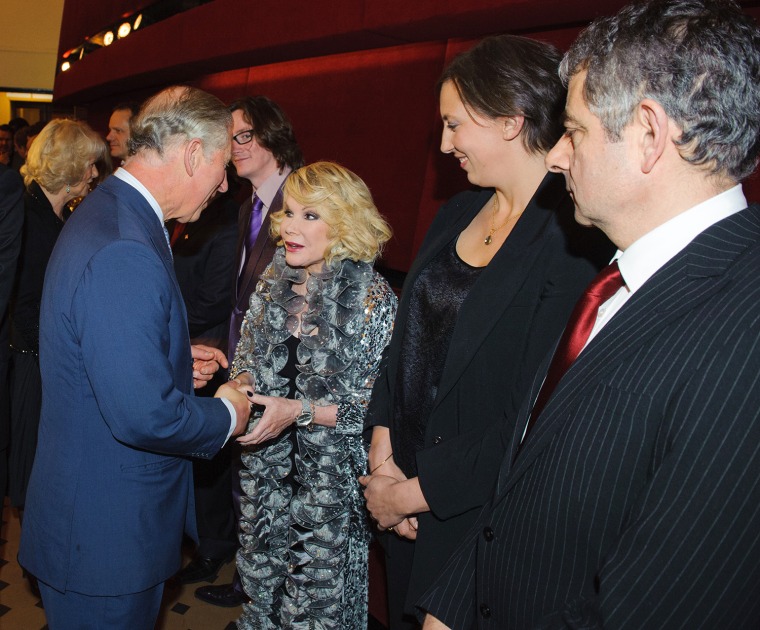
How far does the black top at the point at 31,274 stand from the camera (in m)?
2.87

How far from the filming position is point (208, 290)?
3.01 metres

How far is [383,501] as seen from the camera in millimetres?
1766

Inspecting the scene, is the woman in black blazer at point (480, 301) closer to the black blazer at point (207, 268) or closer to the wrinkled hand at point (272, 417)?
the wrinkled hand at point (272, 417)

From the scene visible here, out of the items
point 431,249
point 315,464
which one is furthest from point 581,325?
point 315,464

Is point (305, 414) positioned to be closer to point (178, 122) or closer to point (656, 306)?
point (178, 122)

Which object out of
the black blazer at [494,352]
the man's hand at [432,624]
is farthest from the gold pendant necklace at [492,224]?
the man's hand at [432,624]

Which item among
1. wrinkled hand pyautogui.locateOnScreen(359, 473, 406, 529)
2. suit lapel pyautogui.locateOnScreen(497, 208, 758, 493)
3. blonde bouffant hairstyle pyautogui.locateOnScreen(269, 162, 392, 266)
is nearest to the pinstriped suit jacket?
suit lapel pyautogui.locateOnScreen(497, 208, 758, 493)

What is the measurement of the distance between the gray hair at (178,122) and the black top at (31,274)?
61.0 inches

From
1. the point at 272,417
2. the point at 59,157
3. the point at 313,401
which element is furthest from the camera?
the point at 59,157

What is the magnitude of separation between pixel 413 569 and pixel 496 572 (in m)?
0.67

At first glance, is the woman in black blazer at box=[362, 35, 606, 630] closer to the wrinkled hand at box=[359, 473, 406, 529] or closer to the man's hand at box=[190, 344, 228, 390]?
the wrinkled hand at box=[359, 473, 406, 529]

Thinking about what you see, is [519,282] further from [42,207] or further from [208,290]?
[42,207]

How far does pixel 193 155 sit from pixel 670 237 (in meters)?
1.21

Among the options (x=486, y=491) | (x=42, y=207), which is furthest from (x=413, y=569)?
(x=42, y=207)
